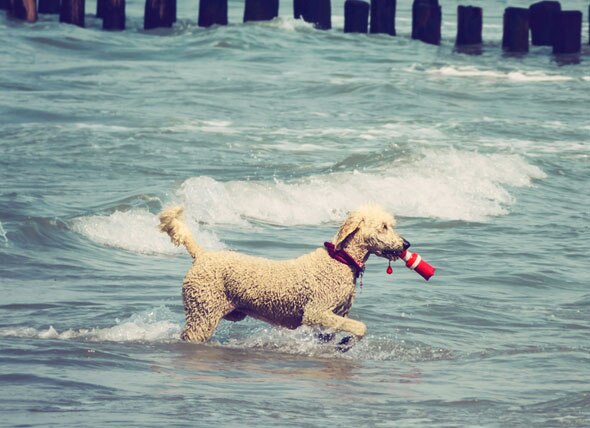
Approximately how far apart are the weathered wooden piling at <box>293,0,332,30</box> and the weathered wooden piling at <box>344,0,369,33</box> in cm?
80

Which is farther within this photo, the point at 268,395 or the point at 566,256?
the point at 566,256

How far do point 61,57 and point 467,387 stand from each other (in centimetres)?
2005

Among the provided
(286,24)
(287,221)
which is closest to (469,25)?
(286,24)

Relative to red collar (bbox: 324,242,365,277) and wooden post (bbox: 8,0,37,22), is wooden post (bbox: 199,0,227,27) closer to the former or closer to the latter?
wooden post (bbox: 8,0,37,22)

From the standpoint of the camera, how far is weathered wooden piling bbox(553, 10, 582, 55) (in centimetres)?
2881

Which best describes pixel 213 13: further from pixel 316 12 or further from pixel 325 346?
pixel 325 346

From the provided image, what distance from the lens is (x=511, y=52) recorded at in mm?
29531

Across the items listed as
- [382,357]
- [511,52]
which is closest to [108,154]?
[382,357]

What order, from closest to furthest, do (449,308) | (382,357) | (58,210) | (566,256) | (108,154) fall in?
1. (382,357)
2. (449,308)
3. (566,256)
4. (58,210)
5. (108,154)

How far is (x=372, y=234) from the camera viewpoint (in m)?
8.41

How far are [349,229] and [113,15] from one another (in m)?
22.8

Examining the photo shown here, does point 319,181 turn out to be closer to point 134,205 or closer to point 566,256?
point 134,205

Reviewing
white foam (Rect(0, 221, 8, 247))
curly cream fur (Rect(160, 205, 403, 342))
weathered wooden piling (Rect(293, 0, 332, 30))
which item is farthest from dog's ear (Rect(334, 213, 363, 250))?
weathered wooden piling (Rect(293, 0, 332, 30))

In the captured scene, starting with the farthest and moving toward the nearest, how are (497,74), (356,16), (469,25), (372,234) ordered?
(356,16) < (469,25) < (497,74) < (372,234)
